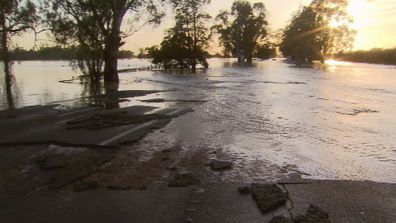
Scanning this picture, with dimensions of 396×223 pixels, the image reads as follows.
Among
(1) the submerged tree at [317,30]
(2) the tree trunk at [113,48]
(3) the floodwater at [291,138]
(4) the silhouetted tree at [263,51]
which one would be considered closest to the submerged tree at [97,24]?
(2) the tree trunk at [113,48]

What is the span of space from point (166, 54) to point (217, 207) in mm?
53487

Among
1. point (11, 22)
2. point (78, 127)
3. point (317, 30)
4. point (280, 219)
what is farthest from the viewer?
point (317, 30)

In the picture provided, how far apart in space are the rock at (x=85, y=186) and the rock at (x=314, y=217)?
2826 mm

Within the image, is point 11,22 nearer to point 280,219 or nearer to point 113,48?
point 113,48

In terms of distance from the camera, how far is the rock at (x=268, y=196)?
206 inches

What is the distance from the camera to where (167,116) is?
42.2 ft

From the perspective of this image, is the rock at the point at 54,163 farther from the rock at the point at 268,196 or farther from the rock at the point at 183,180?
the rock at the point at 268,196

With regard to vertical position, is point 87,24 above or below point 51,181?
above

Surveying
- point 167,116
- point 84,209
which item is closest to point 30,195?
point 84,209

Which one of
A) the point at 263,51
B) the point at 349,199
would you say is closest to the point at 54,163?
the point at 349,199

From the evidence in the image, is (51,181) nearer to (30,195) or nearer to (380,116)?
(30,195)

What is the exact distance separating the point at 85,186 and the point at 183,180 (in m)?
1.34

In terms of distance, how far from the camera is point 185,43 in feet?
186

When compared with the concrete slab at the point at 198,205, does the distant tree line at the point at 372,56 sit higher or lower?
lower
